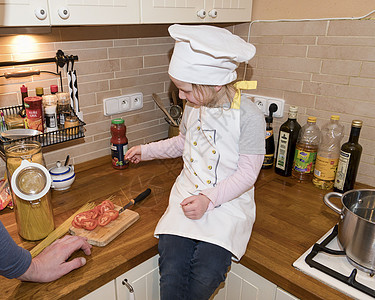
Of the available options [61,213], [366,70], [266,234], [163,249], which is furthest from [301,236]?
[61,213]

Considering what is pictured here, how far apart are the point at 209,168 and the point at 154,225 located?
0.26 m

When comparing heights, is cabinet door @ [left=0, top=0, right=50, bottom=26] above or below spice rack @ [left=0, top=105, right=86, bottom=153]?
above

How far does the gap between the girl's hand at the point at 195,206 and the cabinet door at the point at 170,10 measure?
60cm

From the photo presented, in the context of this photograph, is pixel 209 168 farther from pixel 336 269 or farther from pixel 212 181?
pixel 336 269

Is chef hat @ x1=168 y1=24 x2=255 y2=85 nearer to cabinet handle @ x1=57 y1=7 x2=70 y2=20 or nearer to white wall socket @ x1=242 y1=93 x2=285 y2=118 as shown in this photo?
cabinet handle @ x1=57 y1=7 x2=70 y2=20

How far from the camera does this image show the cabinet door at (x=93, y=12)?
96 centimetres

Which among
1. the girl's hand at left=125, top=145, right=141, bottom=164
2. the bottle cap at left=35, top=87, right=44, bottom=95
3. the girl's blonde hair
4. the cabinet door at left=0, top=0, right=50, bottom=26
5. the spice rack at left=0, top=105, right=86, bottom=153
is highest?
the cabinet door at left=0, top=0, right=50, bottom=26

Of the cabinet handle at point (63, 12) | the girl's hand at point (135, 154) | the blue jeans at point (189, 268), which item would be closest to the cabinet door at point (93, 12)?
the cabinet handle at point (63, 12)

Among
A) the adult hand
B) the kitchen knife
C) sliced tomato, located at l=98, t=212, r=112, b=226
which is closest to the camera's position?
the adult hand

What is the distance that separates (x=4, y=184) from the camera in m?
1.19

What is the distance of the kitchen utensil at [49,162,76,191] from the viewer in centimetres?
129

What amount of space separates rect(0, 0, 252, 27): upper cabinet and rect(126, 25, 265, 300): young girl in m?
0.16

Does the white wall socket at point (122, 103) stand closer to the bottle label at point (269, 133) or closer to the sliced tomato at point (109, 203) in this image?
the sliced tomato at point (109, 203)

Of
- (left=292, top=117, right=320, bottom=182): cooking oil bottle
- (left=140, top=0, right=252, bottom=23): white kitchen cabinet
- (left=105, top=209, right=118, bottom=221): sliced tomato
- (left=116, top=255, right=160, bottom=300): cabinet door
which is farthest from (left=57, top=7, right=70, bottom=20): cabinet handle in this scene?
(left=292, top=117, right=320, bottom=182): cooking oil bottle
